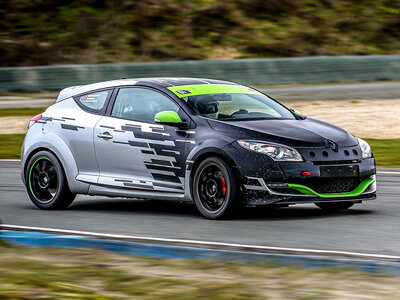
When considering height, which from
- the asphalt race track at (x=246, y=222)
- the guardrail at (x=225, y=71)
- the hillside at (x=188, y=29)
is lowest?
the asphalt race track at (x=246, y=222)

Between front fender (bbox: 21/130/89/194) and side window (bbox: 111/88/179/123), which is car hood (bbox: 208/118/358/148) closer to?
side window (bbox: 111/88/179/123)

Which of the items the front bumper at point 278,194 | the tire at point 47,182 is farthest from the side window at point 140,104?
the front bumper at point 278,194

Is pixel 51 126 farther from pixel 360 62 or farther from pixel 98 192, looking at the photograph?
pixel 360 62

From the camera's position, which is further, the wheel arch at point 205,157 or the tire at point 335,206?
the tire at point 335,206

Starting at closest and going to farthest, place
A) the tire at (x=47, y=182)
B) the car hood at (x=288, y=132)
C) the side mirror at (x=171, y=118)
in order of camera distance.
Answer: the car hood at (x=288, y=132)
the side mirror at (x=171, y=118)
the tire at (x=47, y=182)

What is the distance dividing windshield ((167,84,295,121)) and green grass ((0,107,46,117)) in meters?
14.7

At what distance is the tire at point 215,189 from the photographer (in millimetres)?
8516

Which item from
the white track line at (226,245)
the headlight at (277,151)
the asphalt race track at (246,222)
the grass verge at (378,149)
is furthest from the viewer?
the grass verge at (378,149)

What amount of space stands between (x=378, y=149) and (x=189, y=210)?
282 inches

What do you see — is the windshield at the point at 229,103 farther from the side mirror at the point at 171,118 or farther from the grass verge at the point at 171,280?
the grass verge at the point at 171,280

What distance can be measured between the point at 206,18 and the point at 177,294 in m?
35.2

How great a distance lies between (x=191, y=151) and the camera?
29.2 feet

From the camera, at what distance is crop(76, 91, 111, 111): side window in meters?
10.1

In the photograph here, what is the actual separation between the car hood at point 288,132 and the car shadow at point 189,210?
80 centimetres
